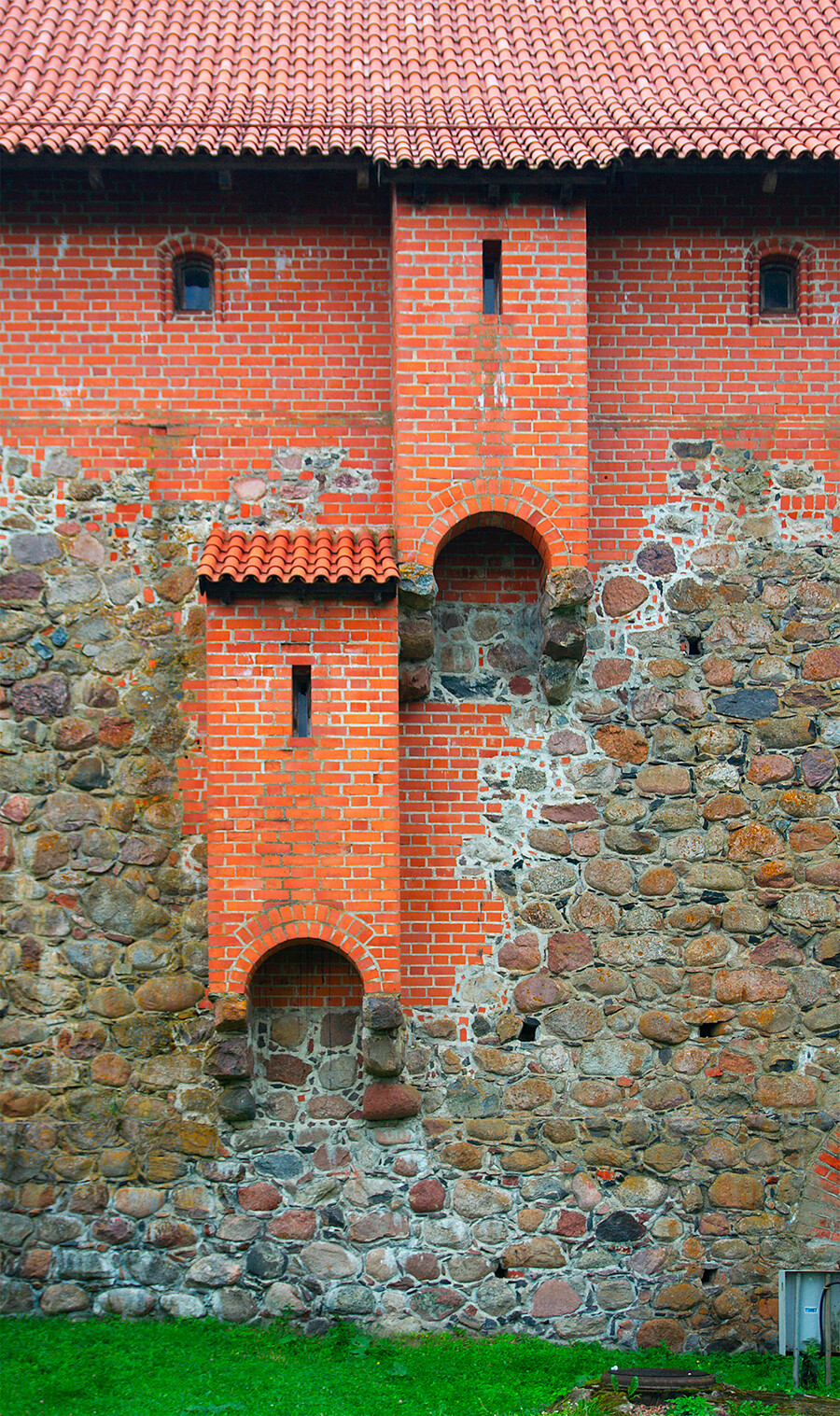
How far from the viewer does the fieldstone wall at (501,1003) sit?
7508 millimetres

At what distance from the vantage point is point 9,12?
8.85 meters

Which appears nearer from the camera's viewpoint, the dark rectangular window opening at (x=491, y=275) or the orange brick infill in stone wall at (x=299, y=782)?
the orange brick infill in stone wall at (x=299, y=782)

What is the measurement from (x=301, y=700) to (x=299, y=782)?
1.72 ft

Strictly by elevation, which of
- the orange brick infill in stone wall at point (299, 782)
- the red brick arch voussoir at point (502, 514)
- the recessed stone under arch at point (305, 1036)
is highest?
the red brick arch voussoir at point (502, 514)

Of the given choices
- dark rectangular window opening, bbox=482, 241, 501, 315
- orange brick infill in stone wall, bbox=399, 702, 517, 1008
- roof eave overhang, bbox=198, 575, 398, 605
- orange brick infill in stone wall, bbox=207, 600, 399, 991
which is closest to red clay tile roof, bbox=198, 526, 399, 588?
roof eave overhang, bbox=198, 575, 398, 605

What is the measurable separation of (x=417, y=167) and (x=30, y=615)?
12.4ft

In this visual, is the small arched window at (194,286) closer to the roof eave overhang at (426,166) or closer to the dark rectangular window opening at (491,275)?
the roof eave overhang at (426,166)

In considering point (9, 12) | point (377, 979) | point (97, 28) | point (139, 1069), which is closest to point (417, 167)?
point (97, 28)

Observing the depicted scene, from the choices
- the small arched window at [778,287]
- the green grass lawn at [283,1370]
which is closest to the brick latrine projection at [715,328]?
the small arched window at [778,287]

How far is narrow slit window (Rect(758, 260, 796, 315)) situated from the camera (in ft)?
27.6

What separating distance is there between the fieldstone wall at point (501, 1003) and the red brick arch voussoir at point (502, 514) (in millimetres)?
588

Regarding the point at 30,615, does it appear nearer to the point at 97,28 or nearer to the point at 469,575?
the point at 469,575

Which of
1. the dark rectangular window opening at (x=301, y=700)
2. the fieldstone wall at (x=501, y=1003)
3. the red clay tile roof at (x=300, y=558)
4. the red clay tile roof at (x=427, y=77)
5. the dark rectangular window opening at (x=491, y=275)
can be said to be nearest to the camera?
the red clay tile roof at (x=300, y=558)

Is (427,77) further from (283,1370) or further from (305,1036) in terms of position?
(283,1370)
